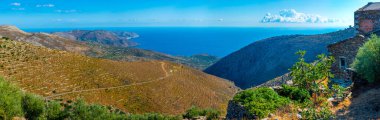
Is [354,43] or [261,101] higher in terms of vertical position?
[354,43]

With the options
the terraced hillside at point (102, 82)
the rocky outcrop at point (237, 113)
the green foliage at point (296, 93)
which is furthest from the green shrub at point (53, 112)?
the terraced hillside at point (102, 82)

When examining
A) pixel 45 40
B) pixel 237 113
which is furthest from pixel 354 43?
pixel 45 40

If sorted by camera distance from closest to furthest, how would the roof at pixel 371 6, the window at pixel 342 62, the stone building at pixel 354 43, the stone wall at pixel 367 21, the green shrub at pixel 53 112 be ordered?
the stone building at pixel 354 43 → the window at pixel 342 62 → the stone wall at pixel 367 21 → the roof at pixel 371 6 → the green shrub at pixel 53 112

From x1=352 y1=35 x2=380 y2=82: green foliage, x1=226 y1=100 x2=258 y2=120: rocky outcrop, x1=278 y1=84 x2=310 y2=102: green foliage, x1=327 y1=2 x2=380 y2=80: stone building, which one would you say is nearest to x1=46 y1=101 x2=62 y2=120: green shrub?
x1=226 y1=100 x2=258 y2=120: rocky outcrop

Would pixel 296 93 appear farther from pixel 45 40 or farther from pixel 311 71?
pixel 45 40

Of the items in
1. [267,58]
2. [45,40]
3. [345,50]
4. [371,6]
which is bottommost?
[267,58]

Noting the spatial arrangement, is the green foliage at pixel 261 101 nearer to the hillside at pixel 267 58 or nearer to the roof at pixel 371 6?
the roof at pixel 371 6
